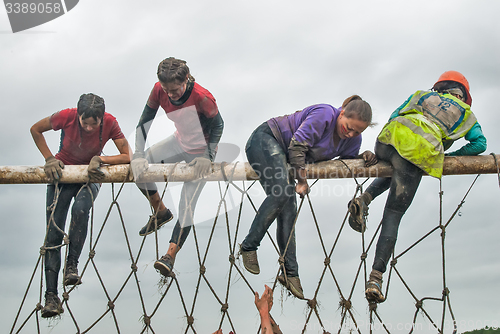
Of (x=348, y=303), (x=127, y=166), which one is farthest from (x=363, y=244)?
(x=127, y=166)

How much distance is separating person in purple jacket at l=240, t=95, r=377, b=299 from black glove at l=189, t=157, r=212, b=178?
11.6 inches

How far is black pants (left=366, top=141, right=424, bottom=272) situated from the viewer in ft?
9.02

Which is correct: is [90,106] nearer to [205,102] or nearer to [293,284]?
[205,102]

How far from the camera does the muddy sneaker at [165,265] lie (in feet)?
9.32

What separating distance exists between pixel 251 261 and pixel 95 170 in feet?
4.33

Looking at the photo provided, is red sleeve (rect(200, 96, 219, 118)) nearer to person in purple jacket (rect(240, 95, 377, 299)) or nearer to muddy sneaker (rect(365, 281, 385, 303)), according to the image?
person in purple jacket (rect(240, 95, 377, 299))

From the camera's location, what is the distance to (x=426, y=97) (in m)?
Answer: 2.98

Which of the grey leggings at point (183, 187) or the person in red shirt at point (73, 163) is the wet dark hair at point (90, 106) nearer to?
the person in red shirt at point (73, 163)

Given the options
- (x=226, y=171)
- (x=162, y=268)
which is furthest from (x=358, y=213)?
(x=162, y=268)

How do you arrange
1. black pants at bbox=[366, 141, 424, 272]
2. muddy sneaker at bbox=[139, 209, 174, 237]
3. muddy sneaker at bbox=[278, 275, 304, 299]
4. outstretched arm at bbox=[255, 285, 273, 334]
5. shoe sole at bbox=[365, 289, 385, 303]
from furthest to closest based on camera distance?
1. muddy sneaker at bbox=[139, 209, 174, 237]
2. muddy sneaker at bbox=[278, 275, 304, 299]
3. black pants at bbox=[366, 141, 424, 272]
4. shoe sole at bbox=[365, 289, 385, 303]
5. outstretched arm at bbox=[255, 285, 273, 334]

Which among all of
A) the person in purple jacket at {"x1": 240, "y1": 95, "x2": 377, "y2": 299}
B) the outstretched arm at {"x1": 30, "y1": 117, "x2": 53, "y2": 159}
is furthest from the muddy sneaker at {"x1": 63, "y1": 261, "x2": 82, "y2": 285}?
the person in purple jacket at {"x1": 240, "y1": 95, "x2": 377, "y2": 299}

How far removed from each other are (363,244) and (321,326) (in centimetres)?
64

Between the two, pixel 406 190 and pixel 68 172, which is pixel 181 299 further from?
pixel 406 190

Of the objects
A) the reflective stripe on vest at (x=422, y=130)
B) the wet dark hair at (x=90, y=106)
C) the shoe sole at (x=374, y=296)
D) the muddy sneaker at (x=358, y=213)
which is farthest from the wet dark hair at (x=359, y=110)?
the wet dark hair at (x=90, y=106)
